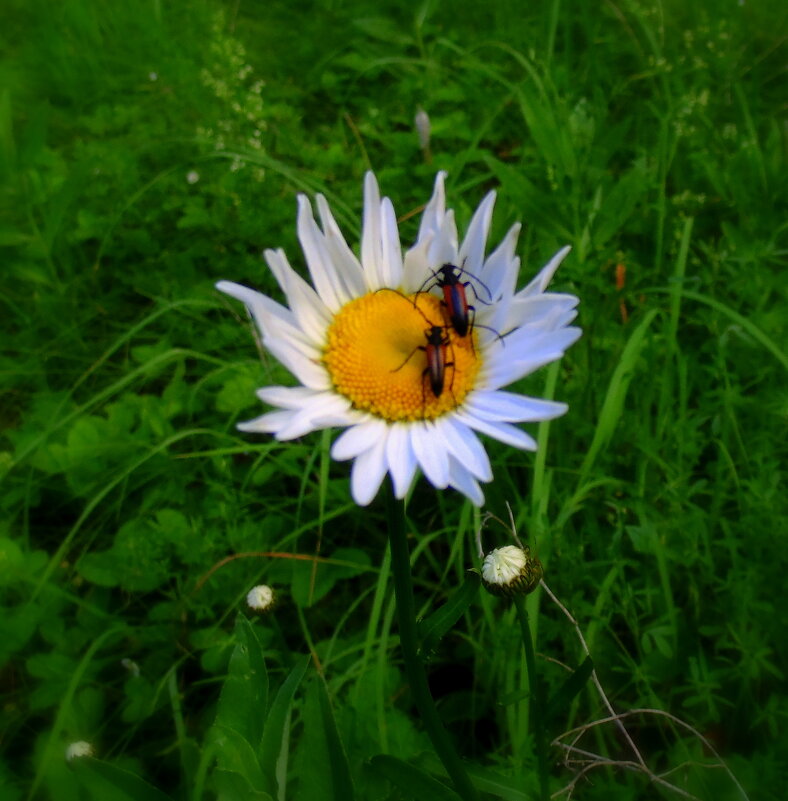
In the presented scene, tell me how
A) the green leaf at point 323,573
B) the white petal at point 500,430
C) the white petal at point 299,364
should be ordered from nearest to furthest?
the white petal at point 500,430 → the white petal at point 299,364 → the green leaf at point 323,573

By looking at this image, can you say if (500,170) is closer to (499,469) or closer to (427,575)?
(499,469)

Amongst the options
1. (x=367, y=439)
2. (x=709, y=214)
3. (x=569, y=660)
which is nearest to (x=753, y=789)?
(x=569, y=660)

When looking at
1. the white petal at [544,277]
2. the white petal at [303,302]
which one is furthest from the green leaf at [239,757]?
the white petal at [544,277]

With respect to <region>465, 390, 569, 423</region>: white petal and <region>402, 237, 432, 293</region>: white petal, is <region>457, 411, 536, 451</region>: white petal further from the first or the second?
<region>402, 237, 432, 293</region>: white petal

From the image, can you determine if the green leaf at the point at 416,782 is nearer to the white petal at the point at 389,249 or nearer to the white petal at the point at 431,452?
the white petal at the point at 431,452

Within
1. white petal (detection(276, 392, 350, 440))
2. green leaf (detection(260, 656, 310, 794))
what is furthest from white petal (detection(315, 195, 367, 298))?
green leaf (detection(260, 656, 310, 794))

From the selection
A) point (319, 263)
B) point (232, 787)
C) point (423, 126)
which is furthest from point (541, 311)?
point (423, 126)

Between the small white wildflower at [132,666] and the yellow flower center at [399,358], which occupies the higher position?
the yellow flower center at [399,358]

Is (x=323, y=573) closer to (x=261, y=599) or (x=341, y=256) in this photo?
(x=261, y=599)
